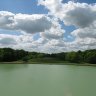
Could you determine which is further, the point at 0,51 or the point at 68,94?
the point at 0,51

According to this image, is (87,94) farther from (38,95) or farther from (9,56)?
(9,56)

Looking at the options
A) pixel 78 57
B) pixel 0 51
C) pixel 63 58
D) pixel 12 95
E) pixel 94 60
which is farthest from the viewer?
pixel 63 58

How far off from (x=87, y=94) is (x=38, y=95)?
3.22 metres

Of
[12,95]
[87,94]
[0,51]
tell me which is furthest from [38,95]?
[0,51]

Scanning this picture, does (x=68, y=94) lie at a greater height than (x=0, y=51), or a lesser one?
lesser

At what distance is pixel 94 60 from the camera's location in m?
61.6

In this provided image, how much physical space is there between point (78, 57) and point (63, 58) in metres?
12.3

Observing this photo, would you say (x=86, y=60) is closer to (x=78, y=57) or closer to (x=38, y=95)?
(x=78, y=57)

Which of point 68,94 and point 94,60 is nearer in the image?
point 68,94

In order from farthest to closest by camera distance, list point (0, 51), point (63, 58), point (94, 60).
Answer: point (63, 58)
point (0, 51)
point (94, 60)

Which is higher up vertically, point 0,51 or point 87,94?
point 0,51

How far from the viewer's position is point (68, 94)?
12812mm

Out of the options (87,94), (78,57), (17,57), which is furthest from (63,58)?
(87,94)

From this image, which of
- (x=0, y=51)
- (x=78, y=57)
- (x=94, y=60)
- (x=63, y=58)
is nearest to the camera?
(x=94, y=60)
